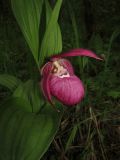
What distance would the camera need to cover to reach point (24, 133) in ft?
3.29

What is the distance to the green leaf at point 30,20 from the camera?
3.74 ft

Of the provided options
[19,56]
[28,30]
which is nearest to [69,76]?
[28,30]

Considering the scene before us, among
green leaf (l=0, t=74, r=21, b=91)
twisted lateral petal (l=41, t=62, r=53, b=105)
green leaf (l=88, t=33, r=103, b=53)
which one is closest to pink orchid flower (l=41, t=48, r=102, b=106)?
twisted lateral petal (l=41, t=62, r=53, b=105)

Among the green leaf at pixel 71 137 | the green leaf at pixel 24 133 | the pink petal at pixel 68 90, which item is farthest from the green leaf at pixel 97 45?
the green leaf at pixel 24 133

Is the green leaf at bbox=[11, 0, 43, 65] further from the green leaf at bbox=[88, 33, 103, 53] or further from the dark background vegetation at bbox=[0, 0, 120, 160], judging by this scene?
the green leaf at bbox=[88, 33, 103, 53]

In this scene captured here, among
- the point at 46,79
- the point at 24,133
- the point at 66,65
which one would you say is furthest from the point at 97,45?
the point at 24,133

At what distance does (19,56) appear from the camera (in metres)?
2.09

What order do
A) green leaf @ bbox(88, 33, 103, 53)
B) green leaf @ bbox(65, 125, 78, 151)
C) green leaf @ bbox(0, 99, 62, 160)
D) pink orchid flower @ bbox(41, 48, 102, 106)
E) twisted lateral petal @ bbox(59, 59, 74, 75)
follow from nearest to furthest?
green leaf @ bbox(0, 99, 62, 160)
pink orchid flower @ bbox(41, 48, 102, 106)
twisted lateral petal @ bbox(59, 59, 74, 75)
green leaf @ bbox(65, 125, 78, 151)
green leaf @ bbox(88, 33, 103, 53)

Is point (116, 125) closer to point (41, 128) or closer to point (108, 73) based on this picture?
point (108, 73)

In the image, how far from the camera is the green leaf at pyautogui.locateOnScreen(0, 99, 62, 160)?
98 cm

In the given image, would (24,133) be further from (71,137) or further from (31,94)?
(71,137)

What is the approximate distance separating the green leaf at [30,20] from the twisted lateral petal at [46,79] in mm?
56

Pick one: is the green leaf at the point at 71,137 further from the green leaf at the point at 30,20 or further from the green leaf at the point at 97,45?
the green leaf at the point at 97,45

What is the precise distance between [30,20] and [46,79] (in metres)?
0.24
